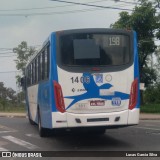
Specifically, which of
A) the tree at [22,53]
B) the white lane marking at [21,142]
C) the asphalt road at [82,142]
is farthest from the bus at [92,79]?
the tree at [22,53]

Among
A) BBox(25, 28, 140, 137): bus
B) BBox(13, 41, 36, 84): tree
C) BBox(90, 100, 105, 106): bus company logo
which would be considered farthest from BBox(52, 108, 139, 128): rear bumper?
BBox(13, 41, 36, 84): tree

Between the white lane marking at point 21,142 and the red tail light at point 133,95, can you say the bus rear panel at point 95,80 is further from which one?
the white lane marking at point 21,142

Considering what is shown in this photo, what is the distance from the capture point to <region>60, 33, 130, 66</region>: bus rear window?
1274 cm

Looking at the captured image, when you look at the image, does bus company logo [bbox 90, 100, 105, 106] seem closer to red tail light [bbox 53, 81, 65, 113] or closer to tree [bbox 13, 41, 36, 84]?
red tail light [bbox 53, 81, 65, 113]

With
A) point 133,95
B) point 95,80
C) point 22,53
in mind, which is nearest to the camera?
point 95,80

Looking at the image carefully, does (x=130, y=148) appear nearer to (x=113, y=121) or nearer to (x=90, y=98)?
(x=113, y=121)

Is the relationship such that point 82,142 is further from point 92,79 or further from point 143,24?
point 143,24

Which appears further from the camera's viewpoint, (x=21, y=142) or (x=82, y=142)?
(x=21, y=142)

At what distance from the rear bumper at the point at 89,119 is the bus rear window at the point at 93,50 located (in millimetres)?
1433

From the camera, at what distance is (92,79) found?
12.7 metres

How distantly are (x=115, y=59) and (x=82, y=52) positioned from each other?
981 millimetres

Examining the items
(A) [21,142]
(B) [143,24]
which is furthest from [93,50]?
(B) [143,24]

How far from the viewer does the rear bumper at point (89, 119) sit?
488 inches

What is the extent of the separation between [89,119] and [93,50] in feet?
6.38
